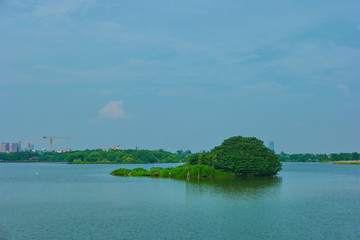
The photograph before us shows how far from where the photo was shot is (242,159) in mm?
92312

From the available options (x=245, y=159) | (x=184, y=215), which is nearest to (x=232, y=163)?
(x=245, y=159)

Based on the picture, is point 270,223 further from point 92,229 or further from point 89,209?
point 89,209

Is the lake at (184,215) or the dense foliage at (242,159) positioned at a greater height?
the dense foliage at (242,159)

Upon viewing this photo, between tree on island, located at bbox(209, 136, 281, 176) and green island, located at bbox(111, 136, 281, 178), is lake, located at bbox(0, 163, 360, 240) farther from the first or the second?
green island, located at bbox(111, 136, 281, 178)

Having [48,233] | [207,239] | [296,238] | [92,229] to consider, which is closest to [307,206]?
[296,238]

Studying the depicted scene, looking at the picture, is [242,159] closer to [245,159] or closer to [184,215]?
[245,159]

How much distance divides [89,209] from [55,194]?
64.2 ft

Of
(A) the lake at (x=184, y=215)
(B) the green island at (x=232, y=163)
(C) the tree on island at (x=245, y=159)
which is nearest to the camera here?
(A) the lake at (x=184, y=215)

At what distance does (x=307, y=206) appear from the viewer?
48.3 metres

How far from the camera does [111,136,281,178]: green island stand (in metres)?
92.7

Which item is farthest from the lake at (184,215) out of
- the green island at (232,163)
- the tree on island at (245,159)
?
the green island at (232,163)

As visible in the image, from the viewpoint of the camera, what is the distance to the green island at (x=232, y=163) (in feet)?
304

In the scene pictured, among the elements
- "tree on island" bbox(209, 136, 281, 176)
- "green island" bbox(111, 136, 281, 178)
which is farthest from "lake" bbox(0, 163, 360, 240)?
"green island" bbox(111, 136, 281, 178)

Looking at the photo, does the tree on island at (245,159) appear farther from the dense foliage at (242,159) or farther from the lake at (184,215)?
the lake at (184,215)
